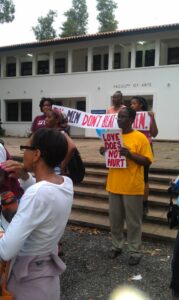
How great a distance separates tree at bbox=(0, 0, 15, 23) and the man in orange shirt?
25.7 meters

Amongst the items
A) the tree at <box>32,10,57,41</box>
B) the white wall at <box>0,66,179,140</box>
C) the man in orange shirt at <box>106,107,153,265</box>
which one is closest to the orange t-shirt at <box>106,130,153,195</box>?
the man in orange shirt at <box>106,107,153,265</box>

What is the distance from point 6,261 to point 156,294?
2.25 m

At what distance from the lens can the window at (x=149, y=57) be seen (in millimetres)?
21125

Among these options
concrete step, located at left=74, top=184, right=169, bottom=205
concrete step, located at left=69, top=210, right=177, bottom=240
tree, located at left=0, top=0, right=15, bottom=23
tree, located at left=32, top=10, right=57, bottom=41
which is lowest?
concrete step, located at left=69, top=210, right=177, bottom=240

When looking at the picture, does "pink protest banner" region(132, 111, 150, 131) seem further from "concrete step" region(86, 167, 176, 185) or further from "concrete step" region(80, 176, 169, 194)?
"concrete step" region(86, 167, 176, 185)

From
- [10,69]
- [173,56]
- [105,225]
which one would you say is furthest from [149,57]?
[105,225]

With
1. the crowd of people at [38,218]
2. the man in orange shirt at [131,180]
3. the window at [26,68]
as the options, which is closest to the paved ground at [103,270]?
the man in orange shirt at [131,180]

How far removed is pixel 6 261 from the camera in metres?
1.81

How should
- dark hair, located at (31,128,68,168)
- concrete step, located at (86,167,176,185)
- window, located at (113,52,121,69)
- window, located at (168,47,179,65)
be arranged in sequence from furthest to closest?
window, located at (113,52,121,69) → window, located at (168,47,179,65) → concrete step, located at (86,167,176,185) → dark hair, located at (31,128,68,168)

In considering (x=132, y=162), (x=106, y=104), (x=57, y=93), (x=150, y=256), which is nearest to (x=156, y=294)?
(x=150, y=256)

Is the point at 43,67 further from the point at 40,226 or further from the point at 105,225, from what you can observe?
the point at 40,226

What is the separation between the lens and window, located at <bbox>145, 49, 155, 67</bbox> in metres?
21.1

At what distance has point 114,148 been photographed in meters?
4.43

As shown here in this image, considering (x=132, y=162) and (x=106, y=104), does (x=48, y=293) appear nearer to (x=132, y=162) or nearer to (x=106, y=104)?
(x=132, y=162)
